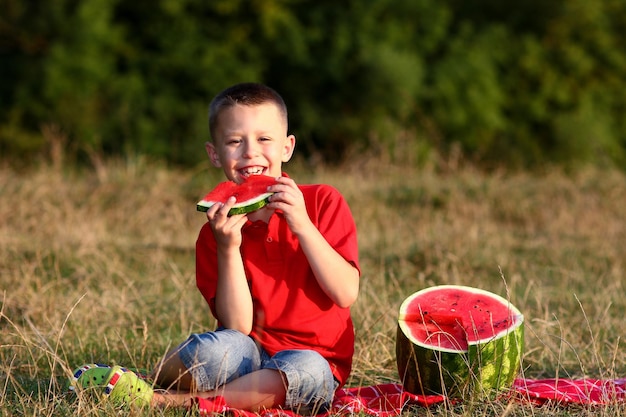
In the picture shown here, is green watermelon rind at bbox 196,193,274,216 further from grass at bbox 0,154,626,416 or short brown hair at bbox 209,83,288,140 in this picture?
grass at bbox 0,154,626,416

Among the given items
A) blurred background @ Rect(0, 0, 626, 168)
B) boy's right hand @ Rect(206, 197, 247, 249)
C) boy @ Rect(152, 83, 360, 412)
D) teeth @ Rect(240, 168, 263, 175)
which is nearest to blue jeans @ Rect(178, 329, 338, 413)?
boy @ Rect(152, 83, 360, 412)

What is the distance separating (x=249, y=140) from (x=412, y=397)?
125 cm

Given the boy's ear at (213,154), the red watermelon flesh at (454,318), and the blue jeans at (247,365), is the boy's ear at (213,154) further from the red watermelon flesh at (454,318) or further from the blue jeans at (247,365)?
the red watermelon flesh at (454,318)

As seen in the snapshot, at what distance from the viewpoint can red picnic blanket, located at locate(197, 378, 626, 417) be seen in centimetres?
339

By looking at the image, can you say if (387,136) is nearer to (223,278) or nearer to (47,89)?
(47,89)

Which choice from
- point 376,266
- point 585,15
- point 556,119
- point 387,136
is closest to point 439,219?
point 376,266

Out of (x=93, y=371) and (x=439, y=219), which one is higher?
(x=93, y=371)

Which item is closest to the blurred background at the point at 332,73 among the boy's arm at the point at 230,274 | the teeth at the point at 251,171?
the teeth at the point at 251,171

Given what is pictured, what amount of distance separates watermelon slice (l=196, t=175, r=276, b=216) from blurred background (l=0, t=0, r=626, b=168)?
42.2ft

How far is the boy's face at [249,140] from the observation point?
3514 mm

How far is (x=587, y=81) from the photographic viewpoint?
24.3 m

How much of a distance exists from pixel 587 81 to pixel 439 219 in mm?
17001

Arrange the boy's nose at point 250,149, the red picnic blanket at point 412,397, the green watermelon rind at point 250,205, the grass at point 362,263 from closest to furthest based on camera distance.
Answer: the green watermelon rind at point 250,205 < the red picnic blanket at point 412,397 < the boy's nose at point 250,149 < the grass at point 362,263

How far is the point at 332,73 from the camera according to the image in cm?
2019
